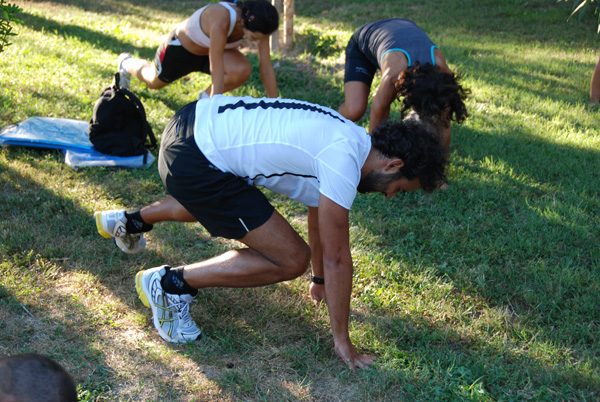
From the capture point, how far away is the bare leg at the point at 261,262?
A: 2.75m

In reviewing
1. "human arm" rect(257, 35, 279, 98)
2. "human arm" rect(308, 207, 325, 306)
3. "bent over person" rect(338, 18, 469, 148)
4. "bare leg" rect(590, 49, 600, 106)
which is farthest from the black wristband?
"bare leg" rect(590, 49, 600, 106)

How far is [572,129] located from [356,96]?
2207 mm

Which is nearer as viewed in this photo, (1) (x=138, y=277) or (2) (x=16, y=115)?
(1) (x=138, y=277)

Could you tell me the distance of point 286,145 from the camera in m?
2.59

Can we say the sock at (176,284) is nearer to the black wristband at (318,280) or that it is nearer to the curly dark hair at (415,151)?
the black wristband at (318,280)

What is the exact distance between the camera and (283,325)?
124 inches

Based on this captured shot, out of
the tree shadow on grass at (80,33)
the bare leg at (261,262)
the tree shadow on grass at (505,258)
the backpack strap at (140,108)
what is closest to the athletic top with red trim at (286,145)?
the bare leg at (261,262)

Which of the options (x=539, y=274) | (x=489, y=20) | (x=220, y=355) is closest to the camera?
(x=220, y=355)

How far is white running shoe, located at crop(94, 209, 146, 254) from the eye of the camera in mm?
3490

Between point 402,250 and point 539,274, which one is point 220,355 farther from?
point 539,274

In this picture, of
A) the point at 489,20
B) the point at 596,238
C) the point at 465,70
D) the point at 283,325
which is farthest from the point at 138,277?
the point at 489,20

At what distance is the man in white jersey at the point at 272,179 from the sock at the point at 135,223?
487mm

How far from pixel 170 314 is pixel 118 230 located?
0.78m

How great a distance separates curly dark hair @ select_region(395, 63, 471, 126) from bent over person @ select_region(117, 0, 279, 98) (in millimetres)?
1413
